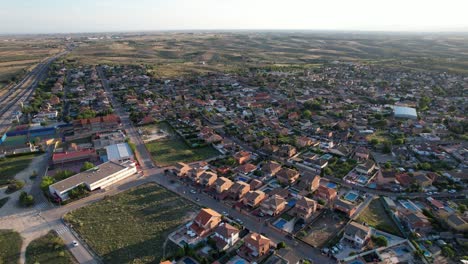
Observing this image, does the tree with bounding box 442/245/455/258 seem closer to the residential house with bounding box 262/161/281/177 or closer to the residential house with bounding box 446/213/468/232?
the residential house with bounding box 446/213/468/232

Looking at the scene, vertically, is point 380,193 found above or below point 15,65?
below

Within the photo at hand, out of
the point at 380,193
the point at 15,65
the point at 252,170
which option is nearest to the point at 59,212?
the point at 252,170

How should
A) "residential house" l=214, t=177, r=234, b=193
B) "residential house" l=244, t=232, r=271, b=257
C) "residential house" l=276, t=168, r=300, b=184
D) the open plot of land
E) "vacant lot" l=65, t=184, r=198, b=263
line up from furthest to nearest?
"residential house" l=276, t=168, r=300, b=184, "residential house" l=214, t=177, r=234, b=193, the open plot of land, "vacant lot" l=65, t=184, r=198, b=263, "residential house" l=244, t=232, r=271, b=257

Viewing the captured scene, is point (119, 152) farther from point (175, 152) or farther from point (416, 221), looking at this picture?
point (416, 221)

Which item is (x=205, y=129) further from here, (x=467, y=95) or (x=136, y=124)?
(x=467, y=95)

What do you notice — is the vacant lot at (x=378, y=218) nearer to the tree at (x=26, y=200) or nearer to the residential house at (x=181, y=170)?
the residential house at (x=181, y=170)

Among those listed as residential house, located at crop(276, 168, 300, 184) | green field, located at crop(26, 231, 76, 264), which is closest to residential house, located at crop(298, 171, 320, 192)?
residential house, located at crop(276, 168, 300, 184)
